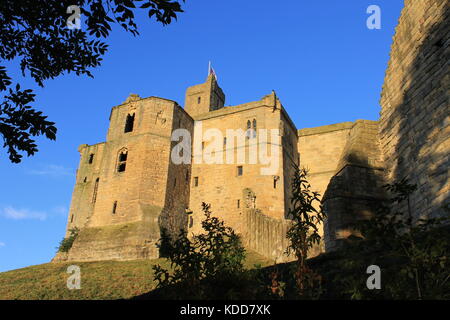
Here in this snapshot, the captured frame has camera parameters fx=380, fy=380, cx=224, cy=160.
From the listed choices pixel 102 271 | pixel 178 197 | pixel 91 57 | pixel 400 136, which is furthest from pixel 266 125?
pixel 91 57

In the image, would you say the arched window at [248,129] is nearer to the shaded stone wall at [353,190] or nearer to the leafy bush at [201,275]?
the shaded stone wall at [353,190]

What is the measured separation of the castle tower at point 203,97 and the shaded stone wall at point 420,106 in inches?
1507

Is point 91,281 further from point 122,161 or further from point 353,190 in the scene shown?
point 353,190

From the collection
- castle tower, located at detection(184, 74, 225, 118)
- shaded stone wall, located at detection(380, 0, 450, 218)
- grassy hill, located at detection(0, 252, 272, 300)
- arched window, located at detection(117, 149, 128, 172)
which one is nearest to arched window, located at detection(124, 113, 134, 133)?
arched window, located at detection(117, 149, 128, 172)

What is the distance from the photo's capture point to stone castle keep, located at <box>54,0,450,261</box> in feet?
29.7

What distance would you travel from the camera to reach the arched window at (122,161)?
30.1m

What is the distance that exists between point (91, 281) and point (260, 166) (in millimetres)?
17143

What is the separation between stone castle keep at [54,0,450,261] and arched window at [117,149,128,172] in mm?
91

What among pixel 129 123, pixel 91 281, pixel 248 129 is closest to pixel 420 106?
pixel 91 281

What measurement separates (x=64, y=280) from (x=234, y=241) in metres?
16.8

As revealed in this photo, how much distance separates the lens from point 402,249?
13.2 ft

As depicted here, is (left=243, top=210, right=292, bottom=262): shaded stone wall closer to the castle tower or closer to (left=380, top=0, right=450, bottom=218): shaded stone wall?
(left=380, top=0, right=450, bottom=218): shaded stone wall

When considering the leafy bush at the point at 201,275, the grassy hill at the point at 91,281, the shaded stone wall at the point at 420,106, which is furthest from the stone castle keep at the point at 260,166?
the leafy bush at the point at 201,275
